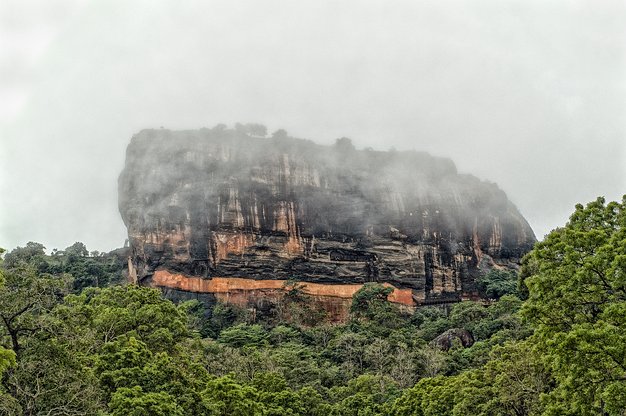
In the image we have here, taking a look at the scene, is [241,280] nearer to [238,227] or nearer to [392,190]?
[238,227]

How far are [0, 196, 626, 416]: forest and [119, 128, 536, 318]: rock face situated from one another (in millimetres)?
27169

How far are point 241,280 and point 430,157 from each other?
31.2 metres

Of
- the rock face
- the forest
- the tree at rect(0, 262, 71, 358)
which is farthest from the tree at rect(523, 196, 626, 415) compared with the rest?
the rock face

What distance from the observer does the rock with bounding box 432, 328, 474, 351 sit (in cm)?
6173

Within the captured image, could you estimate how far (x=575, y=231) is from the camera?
1762 centimetres

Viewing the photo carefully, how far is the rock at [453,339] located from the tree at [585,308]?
144ft

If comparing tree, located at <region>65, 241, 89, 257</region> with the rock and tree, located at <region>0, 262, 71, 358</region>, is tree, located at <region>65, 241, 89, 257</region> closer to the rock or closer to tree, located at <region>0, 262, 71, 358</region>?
the rock

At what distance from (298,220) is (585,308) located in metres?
67.7

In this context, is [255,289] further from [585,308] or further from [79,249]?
[585,308]

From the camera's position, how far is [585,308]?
17.4 meters

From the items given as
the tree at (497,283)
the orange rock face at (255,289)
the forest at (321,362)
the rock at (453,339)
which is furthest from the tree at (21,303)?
the tree at (497,283)

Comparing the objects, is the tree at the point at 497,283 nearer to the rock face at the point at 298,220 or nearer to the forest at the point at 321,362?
the rock face at the point at 298,220

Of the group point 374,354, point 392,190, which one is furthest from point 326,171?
point 374,354

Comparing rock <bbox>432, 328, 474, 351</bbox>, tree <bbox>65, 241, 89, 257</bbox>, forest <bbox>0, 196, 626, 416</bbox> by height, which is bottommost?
rock <bbox>432, 328, 474, 351</bbox>
